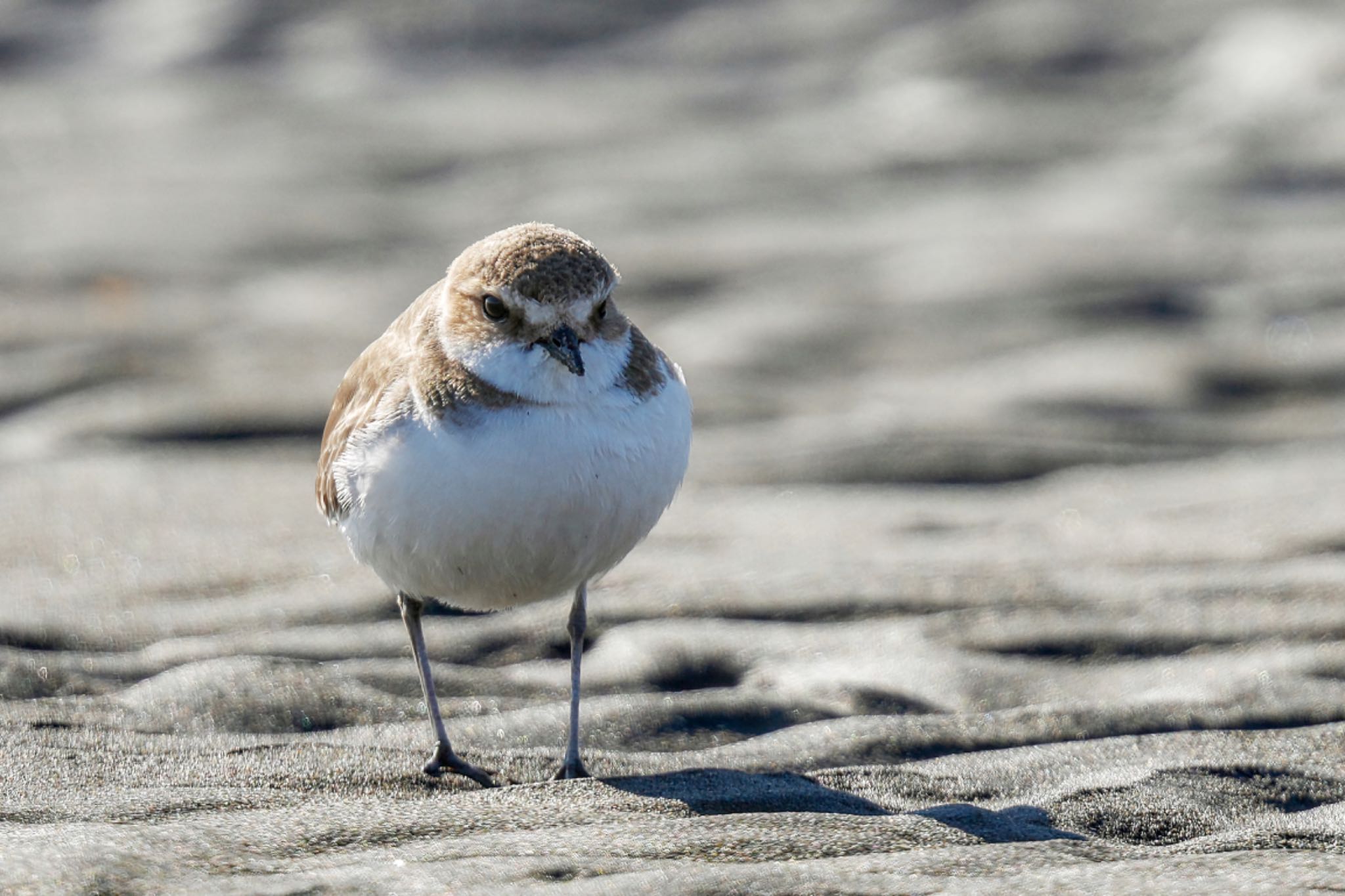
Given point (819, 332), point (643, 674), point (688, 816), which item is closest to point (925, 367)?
point (819, 332)

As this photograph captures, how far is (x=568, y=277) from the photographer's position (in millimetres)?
3498

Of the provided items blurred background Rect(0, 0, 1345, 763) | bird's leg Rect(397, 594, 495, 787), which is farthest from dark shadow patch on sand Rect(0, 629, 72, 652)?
bird's leg Rect(397, 594, 495, 787)

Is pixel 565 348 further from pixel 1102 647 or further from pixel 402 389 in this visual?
pixel 1102 647

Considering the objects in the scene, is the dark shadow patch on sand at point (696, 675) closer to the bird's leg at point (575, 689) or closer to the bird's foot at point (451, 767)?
the bird's leg at point (575, 689)

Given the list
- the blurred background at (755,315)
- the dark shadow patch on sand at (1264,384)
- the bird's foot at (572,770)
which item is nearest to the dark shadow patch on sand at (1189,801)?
the blurred background at (755,315)

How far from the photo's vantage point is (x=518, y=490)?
3398mm

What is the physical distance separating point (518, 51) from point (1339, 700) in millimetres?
10210

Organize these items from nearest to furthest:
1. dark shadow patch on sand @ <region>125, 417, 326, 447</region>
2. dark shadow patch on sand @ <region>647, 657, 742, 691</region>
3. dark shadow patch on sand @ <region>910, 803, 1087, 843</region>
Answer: dark shadow patch on sand @ <region>910, 803, 1087, 843</region>, dark shadow patch on sand @ <region>647, 657, 742, 691</region>, dark shadow patch on sand @ <region>125, 417, 326, 447</region>

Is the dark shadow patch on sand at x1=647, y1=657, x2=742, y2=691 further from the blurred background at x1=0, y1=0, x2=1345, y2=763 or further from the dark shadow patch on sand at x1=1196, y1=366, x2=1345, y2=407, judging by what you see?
the dark shadow patch on sand at x1=1196, y1=366, x2=1345, y2=407

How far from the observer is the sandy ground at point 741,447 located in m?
3.21

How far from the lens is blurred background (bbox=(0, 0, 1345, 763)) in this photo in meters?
4.55

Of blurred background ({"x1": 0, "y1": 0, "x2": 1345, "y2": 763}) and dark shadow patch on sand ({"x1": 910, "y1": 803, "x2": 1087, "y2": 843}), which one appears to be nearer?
dark shadow patch on sand ({"x1": 910, "y1": 803, "x2": 1087, "y2": 843})

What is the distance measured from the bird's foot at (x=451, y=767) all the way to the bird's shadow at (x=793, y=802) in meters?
0.29

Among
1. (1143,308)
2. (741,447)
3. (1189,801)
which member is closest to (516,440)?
(1189,801)
